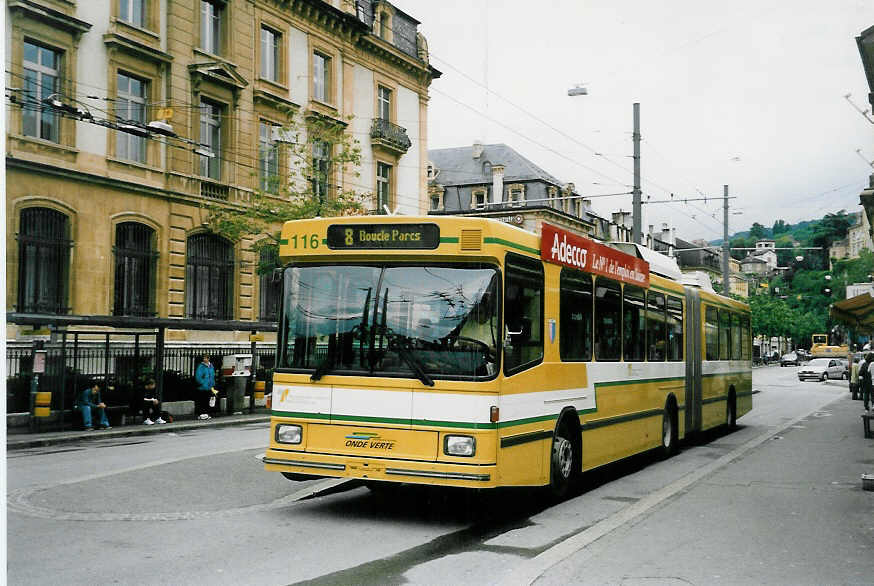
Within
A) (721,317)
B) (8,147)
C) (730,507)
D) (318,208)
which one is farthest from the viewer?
(318,208)

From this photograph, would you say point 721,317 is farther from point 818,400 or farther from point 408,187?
point 408,187

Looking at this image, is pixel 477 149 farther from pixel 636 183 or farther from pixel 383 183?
pixel 636 183

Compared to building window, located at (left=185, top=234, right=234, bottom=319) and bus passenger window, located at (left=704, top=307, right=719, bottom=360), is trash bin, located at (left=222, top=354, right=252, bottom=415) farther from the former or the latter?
bus passenger window, located at (left=704, top=307, right=719, bottom=360)

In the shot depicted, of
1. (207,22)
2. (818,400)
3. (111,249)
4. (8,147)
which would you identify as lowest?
(818,400)

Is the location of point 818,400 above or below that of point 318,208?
below

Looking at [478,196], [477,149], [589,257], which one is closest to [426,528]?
[589,257]

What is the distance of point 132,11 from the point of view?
1118 inches

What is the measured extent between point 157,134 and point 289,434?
671 inches

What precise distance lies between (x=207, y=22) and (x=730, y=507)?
26.7 metres

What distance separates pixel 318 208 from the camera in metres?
29.5

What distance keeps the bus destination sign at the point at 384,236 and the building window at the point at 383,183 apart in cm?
3141

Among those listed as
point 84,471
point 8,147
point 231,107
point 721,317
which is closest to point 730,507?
point 84,471

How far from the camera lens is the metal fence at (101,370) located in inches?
779

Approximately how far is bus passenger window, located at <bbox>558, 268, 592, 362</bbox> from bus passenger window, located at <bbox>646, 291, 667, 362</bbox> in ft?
9.62
